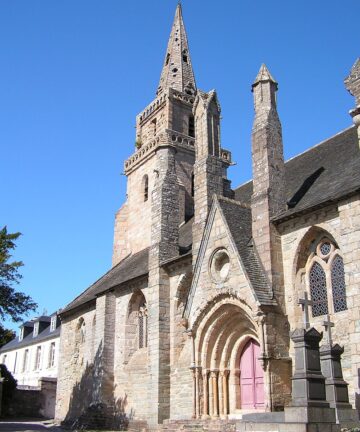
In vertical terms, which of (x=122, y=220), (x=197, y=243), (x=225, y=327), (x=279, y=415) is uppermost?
(x=122, y=220)

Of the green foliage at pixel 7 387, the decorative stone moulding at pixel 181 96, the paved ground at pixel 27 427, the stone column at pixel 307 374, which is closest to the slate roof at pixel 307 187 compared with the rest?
the stone column at pixel 307 374

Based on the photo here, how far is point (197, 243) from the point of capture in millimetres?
17828

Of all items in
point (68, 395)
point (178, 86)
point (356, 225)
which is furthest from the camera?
point (178, 86)

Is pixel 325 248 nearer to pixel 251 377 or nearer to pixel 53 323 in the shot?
pixel 251 377

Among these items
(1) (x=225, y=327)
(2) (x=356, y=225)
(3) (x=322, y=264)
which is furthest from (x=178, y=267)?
(2) (x=356, y=225)

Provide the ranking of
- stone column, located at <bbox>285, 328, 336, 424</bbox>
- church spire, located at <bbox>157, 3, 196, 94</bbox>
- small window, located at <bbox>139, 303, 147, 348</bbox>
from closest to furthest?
1. stone column, located at <bbox>285, 328, 336, 424</bbox>
2. small window, located at <bbox>139, 303, 147, 348</bbox>
3. church spire, located at <bbox>157, 3, 196, 94</bbox>

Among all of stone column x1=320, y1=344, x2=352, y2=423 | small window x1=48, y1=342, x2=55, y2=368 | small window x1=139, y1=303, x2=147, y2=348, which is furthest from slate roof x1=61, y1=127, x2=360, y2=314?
small window x1=48, y1=342, x2=55, y2=368

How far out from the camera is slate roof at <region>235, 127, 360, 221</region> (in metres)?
14.2

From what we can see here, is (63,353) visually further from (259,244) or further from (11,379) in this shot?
(259,244)

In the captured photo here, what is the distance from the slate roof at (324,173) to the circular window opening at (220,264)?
207 centimetres

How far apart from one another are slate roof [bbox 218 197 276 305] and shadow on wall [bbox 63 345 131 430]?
353 inches

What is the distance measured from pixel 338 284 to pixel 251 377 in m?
4.19

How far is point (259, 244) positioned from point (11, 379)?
82.3 ft

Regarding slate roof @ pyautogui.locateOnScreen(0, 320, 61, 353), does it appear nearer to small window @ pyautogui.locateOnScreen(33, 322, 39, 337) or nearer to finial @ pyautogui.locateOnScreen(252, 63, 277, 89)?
small window @ pyautogui.locateOnScreen(33, 322, 39, 337)
